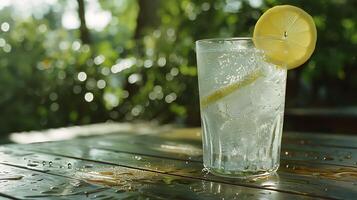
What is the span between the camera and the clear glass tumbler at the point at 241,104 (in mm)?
1054

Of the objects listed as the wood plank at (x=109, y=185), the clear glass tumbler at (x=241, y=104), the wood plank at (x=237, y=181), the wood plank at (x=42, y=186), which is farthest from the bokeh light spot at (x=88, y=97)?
the clear glass tumbler at (x=241, y=104)

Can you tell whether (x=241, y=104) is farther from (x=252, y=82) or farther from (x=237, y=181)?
(x=237, y=181)

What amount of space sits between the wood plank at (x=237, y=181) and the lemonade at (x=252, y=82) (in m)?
0.06

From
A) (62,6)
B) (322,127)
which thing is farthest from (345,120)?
(62,6)

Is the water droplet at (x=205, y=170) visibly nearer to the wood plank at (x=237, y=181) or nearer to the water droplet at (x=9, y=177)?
the wood plank at (x=237, y=181)

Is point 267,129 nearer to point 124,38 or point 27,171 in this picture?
point 27,171

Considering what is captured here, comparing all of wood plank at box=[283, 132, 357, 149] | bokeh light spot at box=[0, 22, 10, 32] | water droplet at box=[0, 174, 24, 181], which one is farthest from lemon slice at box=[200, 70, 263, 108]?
bokeh light spot at box=[0, 22, 10, 32]

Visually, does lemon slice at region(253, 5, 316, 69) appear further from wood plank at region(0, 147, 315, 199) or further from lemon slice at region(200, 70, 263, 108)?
wood plank at region(0, 147, 315, 199)

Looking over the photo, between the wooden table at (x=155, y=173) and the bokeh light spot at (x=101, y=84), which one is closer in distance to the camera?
the wooden table at (x=155, y=173)

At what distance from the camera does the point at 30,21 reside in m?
4.20

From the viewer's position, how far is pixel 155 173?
1.12m

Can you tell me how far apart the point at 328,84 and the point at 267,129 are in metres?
4.52

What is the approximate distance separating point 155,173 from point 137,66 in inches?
124

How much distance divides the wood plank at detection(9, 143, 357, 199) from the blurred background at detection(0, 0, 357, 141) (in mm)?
2326
